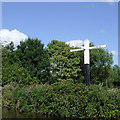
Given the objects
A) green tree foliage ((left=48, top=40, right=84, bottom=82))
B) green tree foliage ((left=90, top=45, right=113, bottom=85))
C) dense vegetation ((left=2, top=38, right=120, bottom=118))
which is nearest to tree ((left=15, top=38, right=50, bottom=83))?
dense vegetation ((left=2, top=38, right=120, bottom=118))

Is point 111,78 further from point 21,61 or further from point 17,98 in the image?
point 17,98

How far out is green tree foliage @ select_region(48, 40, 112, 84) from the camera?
77.7 ft

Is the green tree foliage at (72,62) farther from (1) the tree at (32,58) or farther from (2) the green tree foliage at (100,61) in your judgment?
(1) the tree at (32,58)

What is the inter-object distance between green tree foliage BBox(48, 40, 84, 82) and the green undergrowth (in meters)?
15.5

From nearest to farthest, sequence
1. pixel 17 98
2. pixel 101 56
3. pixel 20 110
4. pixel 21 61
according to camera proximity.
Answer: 1. pixel 20 110
2. pixel 17 98
3. pixel 21 61
4. pixel 101 56

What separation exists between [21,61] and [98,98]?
882 centimetres

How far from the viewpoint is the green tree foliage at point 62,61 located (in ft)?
77.4

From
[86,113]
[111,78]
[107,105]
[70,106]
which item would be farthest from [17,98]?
[111,78]

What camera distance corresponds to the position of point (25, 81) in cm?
1137

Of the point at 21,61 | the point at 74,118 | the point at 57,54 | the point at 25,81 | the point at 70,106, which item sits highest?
the point at 57,54

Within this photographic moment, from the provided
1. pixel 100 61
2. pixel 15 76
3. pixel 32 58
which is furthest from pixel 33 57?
pixel 100 61

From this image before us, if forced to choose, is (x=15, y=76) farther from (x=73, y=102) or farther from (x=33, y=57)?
(x=73, y=102)

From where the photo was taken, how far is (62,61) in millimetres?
23703

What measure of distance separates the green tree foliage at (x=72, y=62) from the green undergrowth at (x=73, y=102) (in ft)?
51.3
